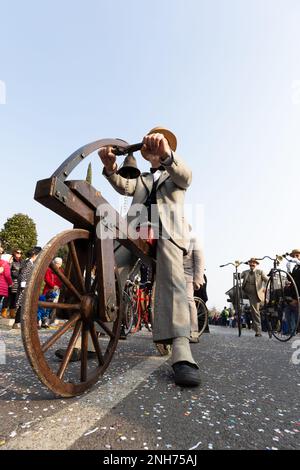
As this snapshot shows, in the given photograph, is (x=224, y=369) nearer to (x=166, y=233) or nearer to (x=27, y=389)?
(x=166, y=233)

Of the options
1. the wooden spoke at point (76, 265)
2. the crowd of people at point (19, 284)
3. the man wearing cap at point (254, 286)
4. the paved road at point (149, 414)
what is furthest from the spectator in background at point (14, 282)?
the wooden spoke at point (76, 265)

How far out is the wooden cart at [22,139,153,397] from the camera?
1509mm

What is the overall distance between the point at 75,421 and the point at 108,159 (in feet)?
6.32

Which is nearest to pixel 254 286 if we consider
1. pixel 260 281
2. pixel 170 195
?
pixel 260 281

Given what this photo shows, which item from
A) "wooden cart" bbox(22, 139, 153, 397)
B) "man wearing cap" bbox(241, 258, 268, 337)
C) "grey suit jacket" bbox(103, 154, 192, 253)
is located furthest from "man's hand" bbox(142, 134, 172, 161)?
"man wearing cap" bbox(241, 258, 268, 337)

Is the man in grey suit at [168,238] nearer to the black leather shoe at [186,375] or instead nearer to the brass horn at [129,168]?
the black leather shoe at [186,375]

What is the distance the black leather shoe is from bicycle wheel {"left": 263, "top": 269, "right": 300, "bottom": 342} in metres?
6.06

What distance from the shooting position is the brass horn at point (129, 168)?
8.20 ft

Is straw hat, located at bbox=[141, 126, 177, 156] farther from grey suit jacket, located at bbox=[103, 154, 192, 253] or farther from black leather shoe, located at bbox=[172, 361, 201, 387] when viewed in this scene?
black leather shoe, located at bbox=[172, 361, 201, 387]

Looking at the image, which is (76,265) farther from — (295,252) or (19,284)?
(295,252)

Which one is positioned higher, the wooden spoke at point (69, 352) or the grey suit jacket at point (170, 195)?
the grey suit jacket at point (170, 195)

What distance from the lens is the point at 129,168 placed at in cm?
253

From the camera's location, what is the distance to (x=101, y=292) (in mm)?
1971

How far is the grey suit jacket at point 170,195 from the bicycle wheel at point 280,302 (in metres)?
5.64
